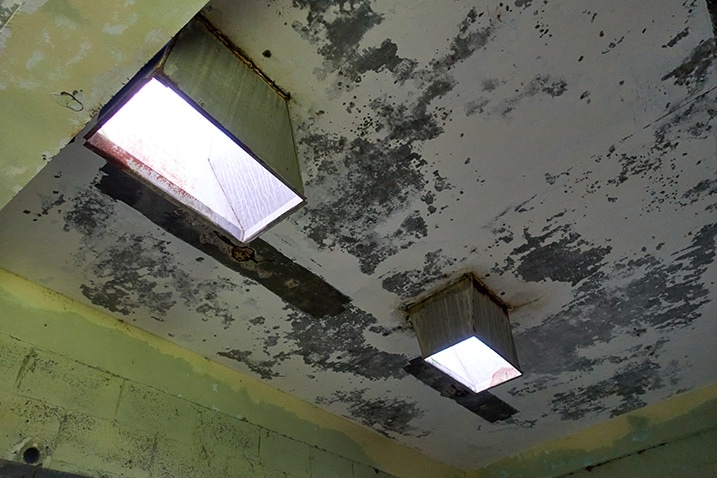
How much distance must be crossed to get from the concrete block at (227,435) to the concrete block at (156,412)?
0.05 m

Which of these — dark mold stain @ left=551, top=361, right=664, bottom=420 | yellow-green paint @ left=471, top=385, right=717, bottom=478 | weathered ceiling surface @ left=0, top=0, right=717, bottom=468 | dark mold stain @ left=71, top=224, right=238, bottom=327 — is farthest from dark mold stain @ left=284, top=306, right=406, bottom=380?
yellow-green paint @ left=471, top=385, right=717, bottom=478

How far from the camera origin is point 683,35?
1.23m

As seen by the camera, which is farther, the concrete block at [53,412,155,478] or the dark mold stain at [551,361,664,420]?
the dark mold stain at [551,361,664,420]

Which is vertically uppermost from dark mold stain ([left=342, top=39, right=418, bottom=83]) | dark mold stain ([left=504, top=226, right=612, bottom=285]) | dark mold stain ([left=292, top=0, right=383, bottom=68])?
dark mold stain ([left=292, top=0, right=383, bottom=68])

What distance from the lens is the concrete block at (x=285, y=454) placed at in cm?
229

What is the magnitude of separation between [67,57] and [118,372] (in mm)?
1360

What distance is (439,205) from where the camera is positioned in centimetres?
162

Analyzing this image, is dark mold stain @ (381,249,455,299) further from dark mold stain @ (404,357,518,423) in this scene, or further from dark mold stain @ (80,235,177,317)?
dark mold stain @ (80,235,177,317)

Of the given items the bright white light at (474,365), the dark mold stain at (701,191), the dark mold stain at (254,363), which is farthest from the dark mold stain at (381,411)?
the dark mold stain at (701,191)

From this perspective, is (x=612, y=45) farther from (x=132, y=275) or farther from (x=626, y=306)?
(x=132, y=275)

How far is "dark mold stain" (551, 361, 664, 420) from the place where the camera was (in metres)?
2.62

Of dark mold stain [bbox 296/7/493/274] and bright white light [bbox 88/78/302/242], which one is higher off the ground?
dark mold stain [bbox 296/7/493/274]

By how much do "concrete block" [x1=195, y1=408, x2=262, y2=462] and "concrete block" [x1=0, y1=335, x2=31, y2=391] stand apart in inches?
29.0

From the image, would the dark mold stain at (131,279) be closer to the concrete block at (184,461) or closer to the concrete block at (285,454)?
the concrete block at (184,461)
